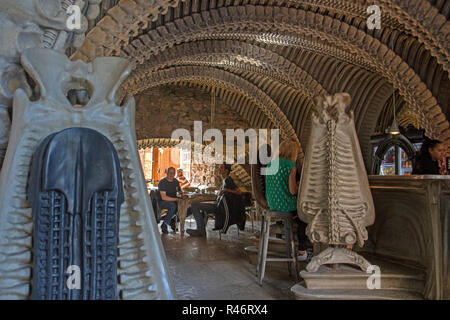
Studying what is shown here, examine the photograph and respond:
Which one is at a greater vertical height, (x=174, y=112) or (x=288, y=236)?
(x=174, y=112)

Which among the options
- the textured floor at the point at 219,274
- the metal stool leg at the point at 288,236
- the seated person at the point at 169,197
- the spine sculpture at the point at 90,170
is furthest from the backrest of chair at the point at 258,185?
the seated person at the point at 169,197

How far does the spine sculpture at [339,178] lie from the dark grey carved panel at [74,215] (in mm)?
1872

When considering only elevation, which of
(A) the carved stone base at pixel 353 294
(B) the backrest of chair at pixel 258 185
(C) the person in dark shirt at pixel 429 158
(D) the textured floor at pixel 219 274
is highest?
(C) the person in dark shirt at pixel 429 158

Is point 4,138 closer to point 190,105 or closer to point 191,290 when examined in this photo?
point 191,290

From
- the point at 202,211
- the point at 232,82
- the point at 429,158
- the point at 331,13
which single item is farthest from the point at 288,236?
the point at 232,82

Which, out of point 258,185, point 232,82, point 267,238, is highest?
point 232,82

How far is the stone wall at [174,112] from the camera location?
1105 centimetres

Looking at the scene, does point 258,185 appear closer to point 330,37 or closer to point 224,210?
point 224,210

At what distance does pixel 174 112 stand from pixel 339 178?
939cm

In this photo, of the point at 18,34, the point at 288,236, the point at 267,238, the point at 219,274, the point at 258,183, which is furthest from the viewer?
the point at 258,183

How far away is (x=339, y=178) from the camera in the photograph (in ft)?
8.49

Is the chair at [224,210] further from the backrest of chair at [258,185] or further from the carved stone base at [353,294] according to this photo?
the carved stone base at [353,294]

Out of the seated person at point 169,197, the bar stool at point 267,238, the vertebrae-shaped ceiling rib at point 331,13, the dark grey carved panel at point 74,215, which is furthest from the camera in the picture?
the seated person at point 169,197
